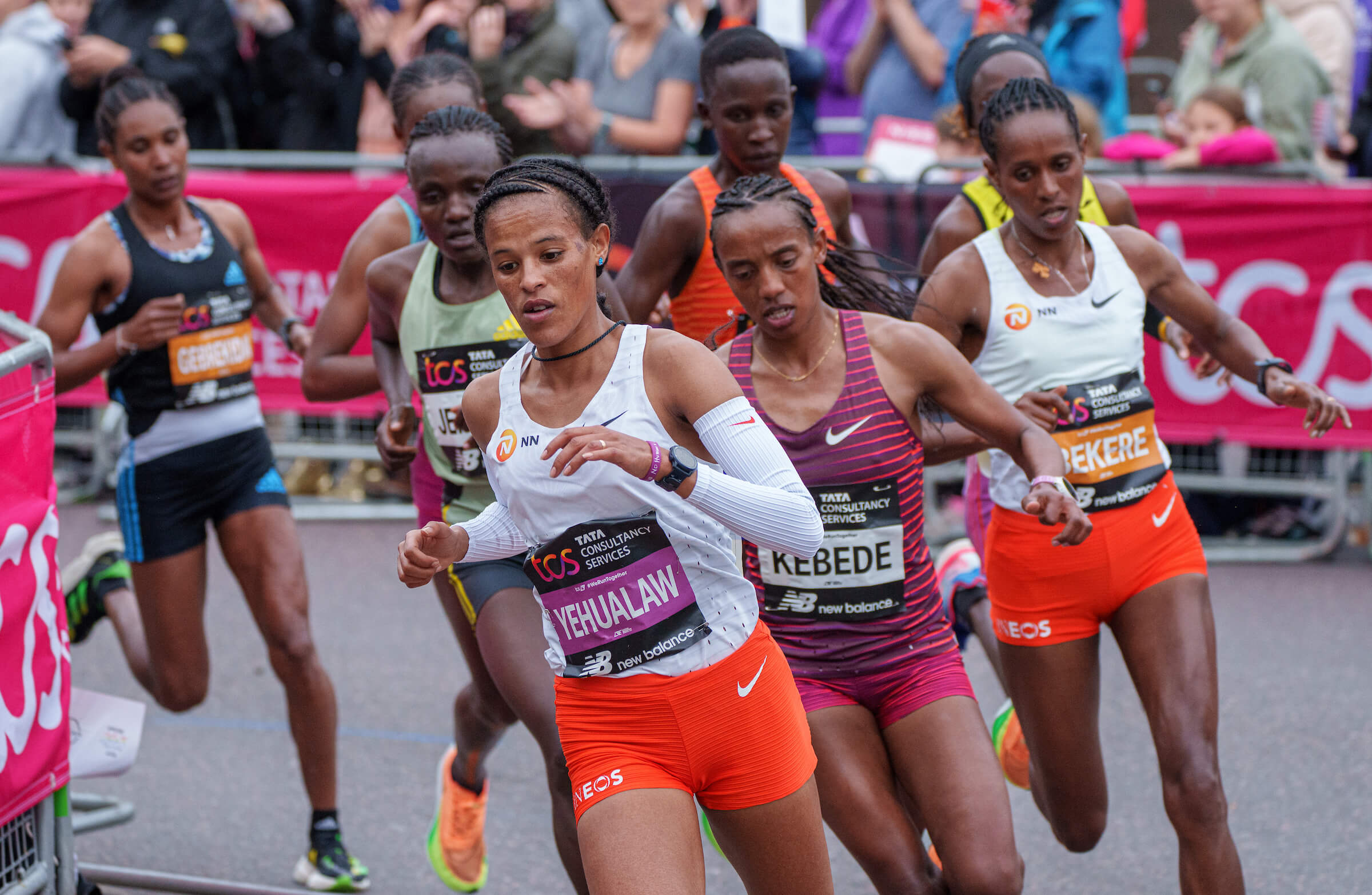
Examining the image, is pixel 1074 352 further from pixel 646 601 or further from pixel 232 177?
pixel 232 177

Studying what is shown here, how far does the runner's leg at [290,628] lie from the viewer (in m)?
5.16

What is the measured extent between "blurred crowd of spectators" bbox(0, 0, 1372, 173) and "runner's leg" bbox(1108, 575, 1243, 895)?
3.81m

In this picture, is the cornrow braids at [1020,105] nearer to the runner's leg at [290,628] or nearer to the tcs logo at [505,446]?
the tcs logo at [505,446]

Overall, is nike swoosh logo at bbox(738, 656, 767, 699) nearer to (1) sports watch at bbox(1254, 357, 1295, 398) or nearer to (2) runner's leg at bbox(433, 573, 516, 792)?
(2) runner's leg at bbox(433, 573, 516, 792)

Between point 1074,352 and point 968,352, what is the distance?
294mm

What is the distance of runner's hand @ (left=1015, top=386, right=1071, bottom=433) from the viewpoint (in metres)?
3.98

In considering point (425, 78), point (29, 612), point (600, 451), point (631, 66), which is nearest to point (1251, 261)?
point (631, 66)

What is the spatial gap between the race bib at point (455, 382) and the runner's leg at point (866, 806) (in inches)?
51.0

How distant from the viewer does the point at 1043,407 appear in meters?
4.00

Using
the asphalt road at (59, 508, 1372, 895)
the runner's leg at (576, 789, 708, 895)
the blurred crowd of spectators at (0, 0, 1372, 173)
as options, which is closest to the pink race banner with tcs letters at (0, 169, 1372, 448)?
the blurred crowd of spectators at (0, 0, 1372, 173)

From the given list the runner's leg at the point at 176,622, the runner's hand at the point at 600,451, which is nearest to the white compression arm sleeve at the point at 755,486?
the runner's hand at the point at 600,451

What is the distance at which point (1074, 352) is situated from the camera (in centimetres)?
416

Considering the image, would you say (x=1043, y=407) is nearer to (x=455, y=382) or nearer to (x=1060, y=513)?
(x=1060, y=513)

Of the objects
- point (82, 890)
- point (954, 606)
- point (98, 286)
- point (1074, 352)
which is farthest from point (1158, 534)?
point (98, 286)
